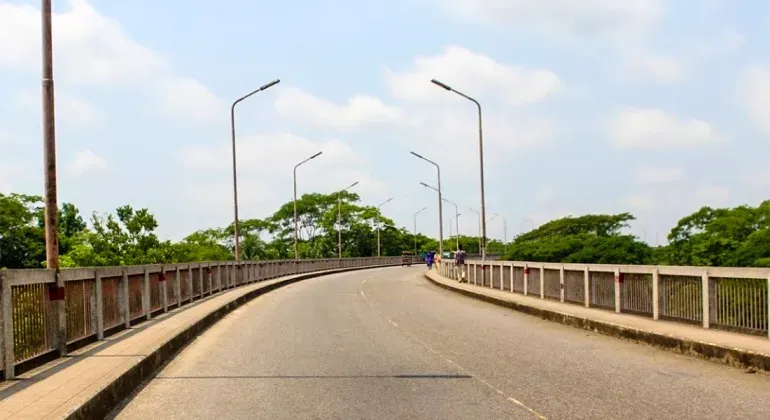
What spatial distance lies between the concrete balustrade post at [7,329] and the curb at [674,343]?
861 cm

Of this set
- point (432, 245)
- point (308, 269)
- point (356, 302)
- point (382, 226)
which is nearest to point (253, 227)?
point (382, 226)

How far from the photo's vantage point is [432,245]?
159 metres

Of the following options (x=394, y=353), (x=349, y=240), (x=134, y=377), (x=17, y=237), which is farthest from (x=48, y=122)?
(x=349, y=240)

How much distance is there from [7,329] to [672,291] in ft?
35.7

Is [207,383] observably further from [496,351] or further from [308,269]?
[308,269]

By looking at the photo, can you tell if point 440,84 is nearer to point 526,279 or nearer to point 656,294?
point 526,279

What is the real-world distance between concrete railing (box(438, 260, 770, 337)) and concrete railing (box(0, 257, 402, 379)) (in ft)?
30.9

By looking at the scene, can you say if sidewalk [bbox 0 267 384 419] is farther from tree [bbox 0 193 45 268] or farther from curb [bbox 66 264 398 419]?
tree [bbox 0 193 45 268]

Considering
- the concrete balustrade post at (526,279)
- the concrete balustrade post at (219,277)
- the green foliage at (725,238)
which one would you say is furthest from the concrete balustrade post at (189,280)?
the green foliage at (725,238)

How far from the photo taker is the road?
775 cm

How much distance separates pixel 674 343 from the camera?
40.1 feet

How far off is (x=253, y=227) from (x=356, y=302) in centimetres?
10414

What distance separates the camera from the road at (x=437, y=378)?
7754 mm

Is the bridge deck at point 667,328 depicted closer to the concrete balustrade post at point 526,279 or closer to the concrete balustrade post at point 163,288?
the concrete balustrade post at point 526,279
